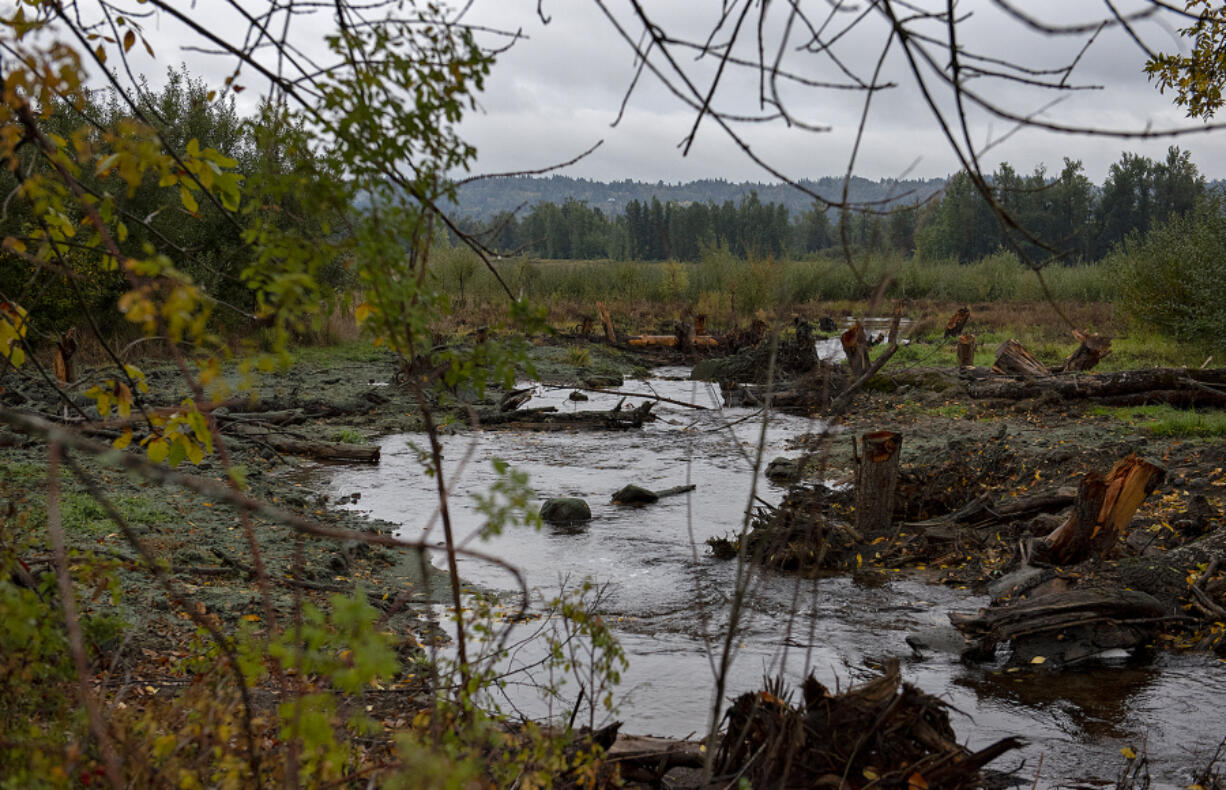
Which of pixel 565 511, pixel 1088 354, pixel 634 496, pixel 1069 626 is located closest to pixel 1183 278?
pixel 1088 354

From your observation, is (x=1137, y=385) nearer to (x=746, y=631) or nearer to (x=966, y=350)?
(x=966, y=350)

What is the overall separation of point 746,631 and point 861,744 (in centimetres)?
201

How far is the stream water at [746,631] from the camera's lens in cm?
449

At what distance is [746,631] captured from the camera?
5.34m

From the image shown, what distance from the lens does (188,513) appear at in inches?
296

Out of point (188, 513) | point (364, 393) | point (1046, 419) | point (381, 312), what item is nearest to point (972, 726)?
point (381, 312)

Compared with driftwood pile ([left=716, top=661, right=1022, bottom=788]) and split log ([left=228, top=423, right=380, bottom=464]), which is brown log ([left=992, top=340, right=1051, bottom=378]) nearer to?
split log ([left=228, top=423, right=380, bottom=464])

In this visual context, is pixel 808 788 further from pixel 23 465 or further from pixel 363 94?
pixel 23 465

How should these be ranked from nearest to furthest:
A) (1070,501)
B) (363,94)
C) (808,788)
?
1. (363,94)
2. (808,788)
3. (1070,501)

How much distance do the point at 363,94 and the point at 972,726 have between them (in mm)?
4271

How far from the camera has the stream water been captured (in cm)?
449

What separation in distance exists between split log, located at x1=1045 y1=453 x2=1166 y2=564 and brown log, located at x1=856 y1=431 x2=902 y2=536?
1.76 m

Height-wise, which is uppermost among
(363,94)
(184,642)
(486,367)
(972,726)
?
(363,94)

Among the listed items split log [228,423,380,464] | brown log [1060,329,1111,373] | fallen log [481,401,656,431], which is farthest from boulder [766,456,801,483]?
brown log [1060,329,1111,373]
